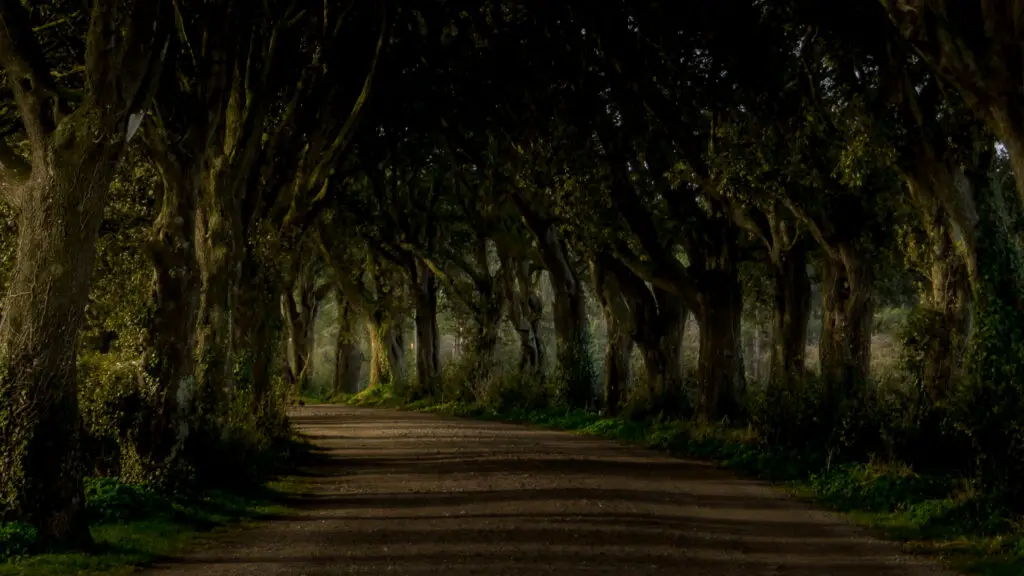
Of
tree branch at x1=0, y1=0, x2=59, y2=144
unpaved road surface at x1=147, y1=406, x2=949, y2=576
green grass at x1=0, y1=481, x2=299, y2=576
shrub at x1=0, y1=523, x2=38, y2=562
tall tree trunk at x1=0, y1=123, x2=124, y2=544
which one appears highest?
tree branch at x1=0, y1=0, x2=59, y2=144

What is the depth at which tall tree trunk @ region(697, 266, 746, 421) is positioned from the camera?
2428 centimetres

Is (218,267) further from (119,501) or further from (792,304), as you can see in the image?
(792,304)

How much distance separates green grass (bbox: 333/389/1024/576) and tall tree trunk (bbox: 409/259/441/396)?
16291 mm

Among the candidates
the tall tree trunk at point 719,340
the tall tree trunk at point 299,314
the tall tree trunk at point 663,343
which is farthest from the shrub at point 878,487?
the tall tree trunk at point 299,314

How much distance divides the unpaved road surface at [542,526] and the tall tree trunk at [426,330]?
18.0 metres

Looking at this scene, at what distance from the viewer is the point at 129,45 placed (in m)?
11.2

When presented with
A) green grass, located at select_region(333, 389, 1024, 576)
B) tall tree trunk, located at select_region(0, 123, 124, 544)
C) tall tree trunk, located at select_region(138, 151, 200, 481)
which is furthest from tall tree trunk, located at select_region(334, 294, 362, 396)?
tall tree trunk, located at select_region(0, 123, 124, 544)

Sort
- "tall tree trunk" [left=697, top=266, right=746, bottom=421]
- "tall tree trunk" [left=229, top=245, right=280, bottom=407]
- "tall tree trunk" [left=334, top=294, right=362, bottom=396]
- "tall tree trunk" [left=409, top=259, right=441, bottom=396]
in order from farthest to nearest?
"tall tree trunk" [left=334, top=294, right=362, bottom=396], "tall tree trunk" [left=409, top=259, right=441, bottom=396], "tall tree trunk" [left=697, top=266, right=746, bottom=421], "tall tree trunk" [left=229, top=245, right=280, bottom=407]

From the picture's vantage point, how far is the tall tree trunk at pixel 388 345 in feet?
145

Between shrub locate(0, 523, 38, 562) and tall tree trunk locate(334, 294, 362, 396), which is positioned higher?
tall tree trunk locate(334, 294, 362, 396)

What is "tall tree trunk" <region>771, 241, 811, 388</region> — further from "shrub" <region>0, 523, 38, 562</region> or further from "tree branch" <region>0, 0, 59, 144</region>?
"shrub" <region>0, 523, 38, 562</region>

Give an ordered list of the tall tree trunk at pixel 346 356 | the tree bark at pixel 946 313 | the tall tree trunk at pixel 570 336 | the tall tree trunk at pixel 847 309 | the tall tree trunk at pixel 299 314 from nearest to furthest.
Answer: the tree bark at pixel 946 313 → the tall tree trunk at pixel 847 309 → the tall tree trunk at pixel 570 336 → the tall tree trunk at pixel 299 314 → the tall tree trunk at pixel 346 356

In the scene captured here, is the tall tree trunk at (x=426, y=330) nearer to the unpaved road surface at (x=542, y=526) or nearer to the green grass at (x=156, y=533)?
the unpaved road surface at (x=542, y=526)

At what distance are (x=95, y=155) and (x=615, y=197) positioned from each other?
50.2 feet
